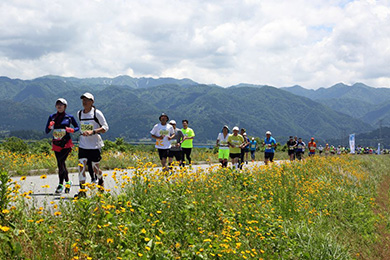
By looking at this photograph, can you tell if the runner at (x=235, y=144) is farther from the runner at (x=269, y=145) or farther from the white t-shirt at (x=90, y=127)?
the white t-shirt at (x=90, y=127)

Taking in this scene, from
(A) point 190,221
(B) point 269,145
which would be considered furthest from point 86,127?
(B) point 269,145

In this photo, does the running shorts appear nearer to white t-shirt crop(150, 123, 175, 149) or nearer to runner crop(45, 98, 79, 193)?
white t-shirt crop(150, 123, 175, 149)

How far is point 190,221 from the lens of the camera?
5.31m

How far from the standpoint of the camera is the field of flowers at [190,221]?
12.4 feet

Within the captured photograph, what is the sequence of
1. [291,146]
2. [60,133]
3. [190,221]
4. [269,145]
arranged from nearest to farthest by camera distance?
[190,221] → [60,133] → [269,145] → [291,146]

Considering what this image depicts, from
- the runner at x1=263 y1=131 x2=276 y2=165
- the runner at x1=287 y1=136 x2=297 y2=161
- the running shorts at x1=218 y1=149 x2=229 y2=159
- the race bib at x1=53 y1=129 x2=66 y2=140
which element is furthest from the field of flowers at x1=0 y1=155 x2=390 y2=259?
the runner at x1=287 y1=136 x2=297 y2=161

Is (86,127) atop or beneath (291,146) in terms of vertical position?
atop

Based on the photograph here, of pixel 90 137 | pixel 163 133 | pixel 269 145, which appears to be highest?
pixel 163 133

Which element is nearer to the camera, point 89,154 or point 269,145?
point 89,154

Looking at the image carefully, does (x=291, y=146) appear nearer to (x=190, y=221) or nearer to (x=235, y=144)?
(x=235, y=144)

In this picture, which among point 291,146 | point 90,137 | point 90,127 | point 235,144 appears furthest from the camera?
point 291,146

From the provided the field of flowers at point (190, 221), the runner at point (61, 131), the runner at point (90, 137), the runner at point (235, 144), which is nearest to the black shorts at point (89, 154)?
the runner at point (90, 137)

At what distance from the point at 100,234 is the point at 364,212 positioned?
8708mm

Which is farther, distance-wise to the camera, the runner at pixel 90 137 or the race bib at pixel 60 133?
the race bib at pixel 60 133
